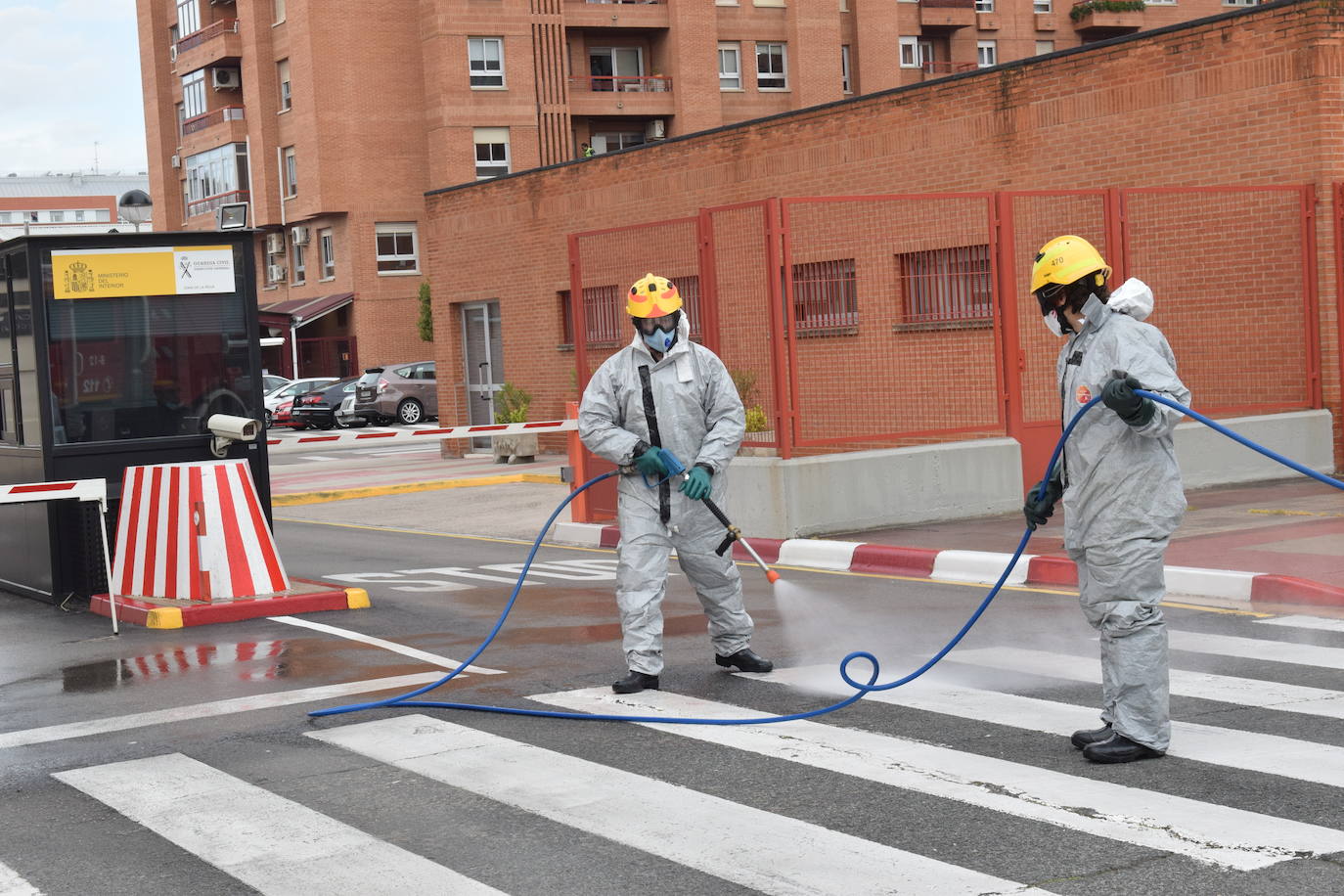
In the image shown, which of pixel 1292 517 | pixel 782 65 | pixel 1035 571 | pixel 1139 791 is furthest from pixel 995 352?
pixel 782 65

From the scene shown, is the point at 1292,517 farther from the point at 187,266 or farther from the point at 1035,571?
the point at 187,266

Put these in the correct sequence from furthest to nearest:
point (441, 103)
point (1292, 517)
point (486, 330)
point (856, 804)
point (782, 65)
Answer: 1. point (782, 65)
2. point (441, 103)
3. point (486, 330)
4. point (1292, 517)
5. point (856, 804)

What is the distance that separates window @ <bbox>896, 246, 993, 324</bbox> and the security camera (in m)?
6.58

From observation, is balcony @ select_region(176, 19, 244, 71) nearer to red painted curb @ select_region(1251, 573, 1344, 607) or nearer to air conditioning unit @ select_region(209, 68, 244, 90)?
air conditioning unit @ select_region(209, 68, 244, 90)

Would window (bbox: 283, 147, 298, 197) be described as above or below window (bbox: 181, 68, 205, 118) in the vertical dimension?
below

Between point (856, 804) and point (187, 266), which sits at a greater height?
point (187, 266)

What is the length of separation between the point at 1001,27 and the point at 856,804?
6054 centimetres

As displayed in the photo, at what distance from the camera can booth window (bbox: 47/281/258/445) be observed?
11.5 meters

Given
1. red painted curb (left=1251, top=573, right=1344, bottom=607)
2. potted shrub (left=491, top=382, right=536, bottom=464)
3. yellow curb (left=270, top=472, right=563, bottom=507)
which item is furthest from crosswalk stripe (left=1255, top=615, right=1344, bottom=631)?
potted shrub (left=491, top=382, right=536, bottom=464)

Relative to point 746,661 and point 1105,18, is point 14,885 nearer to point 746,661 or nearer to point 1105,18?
point 746,661

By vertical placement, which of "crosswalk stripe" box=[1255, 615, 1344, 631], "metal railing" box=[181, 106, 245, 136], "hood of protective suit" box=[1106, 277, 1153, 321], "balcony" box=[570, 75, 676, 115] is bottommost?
"crosswalk stripe" box=[1255, 615, 1344, 631]

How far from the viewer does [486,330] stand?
2898cm

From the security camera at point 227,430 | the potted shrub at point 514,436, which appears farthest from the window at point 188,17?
the security camera at point 227,430

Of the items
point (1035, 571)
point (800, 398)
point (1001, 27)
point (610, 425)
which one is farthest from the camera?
point (1001, 27)
